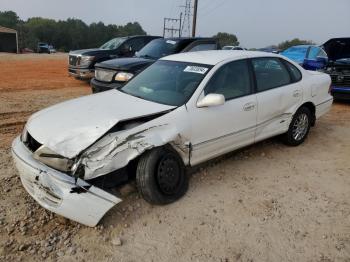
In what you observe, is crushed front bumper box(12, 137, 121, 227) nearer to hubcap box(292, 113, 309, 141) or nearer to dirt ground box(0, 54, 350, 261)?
dirt ground box(0, 54, 350, 261)

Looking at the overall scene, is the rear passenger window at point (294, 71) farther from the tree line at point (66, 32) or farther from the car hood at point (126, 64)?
the tree line at point (66, 32)

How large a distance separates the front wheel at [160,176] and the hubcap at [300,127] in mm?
2424

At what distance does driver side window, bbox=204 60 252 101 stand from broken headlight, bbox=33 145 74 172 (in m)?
1.75

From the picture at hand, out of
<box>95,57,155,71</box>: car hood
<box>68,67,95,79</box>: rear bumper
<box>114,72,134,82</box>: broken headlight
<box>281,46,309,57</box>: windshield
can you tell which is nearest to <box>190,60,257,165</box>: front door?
<box>114,72,134,82</box>: broken headlight

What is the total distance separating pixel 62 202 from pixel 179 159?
1282 millimetres

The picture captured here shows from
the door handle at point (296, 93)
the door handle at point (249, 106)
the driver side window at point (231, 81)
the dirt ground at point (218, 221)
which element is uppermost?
the driver side window at point (231, 81)

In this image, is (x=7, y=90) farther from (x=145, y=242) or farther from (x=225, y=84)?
(x=145, y=242)

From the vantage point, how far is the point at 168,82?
14.4 ft

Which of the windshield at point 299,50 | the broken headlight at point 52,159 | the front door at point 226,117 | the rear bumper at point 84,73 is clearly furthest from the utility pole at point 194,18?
the broken headlight at point 52,159

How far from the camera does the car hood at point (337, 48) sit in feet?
32.3

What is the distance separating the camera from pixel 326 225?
3469 mm

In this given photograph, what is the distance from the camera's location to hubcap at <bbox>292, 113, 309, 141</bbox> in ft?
17.8

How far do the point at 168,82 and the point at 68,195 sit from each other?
6.50ft

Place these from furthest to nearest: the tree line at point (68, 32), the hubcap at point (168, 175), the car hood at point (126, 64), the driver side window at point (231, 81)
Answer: the tree line at point (68, 32) → the car hood at point (126, 64) → the driver side window at point (231, 81) → the hubcap at point (168, 175)
